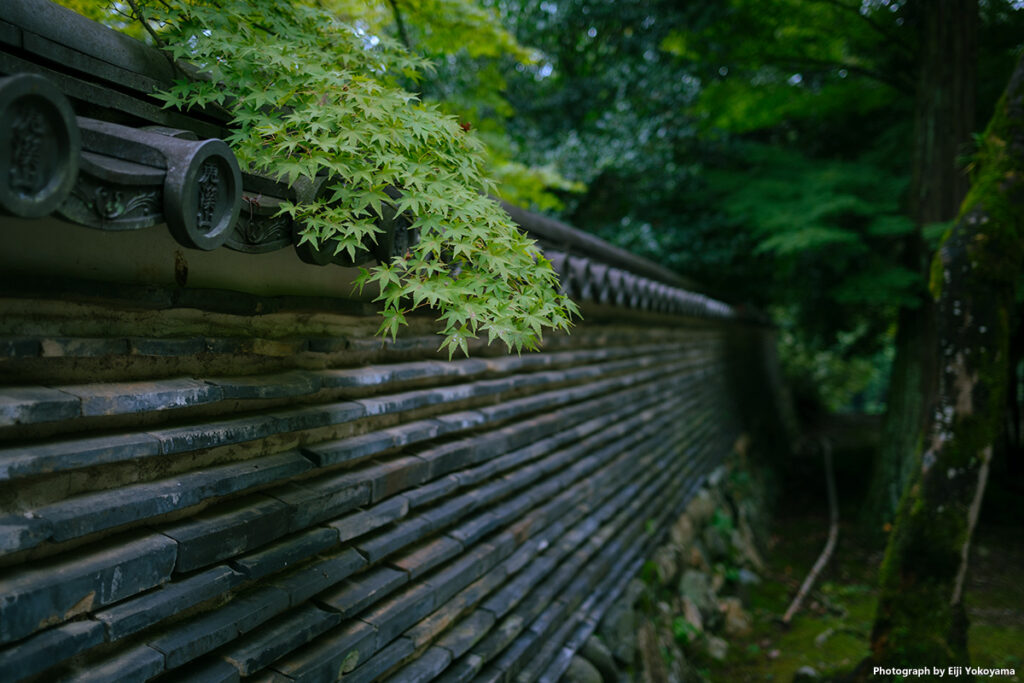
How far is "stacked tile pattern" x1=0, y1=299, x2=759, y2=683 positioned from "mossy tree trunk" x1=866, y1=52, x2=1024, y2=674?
258 centimetres

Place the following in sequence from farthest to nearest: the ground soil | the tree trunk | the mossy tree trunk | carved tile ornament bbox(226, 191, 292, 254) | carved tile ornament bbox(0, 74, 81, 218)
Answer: the tree trunk < the ground soil < the mossy tree trunk < carved tile ornament bbox(226, 191, 292, 254) < carved tile ornament bbox(0, 74, 81, 218)

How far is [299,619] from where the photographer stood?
1854mm

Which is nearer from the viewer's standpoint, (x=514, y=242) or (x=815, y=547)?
(x=514, y=242)

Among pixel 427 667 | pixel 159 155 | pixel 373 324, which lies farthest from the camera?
pixel 373 324

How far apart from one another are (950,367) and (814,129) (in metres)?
7.16

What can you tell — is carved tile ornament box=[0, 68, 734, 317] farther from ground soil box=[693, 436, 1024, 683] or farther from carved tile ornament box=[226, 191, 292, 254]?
ground soil box=[693, 436, 1024, 683]

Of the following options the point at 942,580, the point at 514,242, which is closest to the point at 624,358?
the point at 942,580

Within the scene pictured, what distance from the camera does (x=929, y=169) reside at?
7.45 m

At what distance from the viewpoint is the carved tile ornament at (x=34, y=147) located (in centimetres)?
90

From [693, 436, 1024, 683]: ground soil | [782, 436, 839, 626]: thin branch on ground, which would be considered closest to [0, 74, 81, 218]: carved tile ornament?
[693, 436, 1024, 683]: ground soil

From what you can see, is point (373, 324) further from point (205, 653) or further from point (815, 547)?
point (815, 547)

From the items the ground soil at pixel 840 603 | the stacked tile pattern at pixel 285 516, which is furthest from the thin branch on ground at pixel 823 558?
the stacked tile pattern at pixel 285 516

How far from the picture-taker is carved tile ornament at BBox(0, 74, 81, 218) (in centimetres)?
90

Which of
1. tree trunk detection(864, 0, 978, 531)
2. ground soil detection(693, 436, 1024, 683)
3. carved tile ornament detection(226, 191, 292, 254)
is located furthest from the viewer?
tree trunk detection(864, 0, 978, 531)
